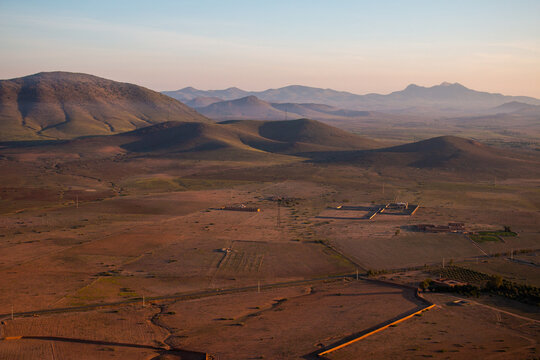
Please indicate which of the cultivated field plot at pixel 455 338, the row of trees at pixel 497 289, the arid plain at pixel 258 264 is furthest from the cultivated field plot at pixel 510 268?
the cultivated field plot at pixel 455 338

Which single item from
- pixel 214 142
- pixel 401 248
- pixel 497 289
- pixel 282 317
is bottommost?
pixel 282 317

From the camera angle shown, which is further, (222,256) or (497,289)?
(222,256)

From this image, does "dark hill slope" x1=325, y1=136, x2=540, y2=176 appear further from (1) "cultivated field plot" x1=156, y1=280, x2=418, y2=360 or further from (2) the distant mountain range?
(1) "cultivated field plot" x1=156, y1=280, x2=418, y2=360

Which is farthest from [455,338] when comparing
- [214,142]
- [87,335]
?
[214,142]

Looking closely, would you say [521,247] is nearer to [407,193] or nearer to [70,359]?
[407,193]

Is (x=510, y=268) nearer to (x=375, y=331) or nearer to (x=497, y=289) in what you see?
(x=497, y=289)

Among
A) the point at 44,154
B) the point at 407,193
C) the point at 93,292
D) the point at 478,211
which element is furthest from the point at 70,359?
the point at 44,154
